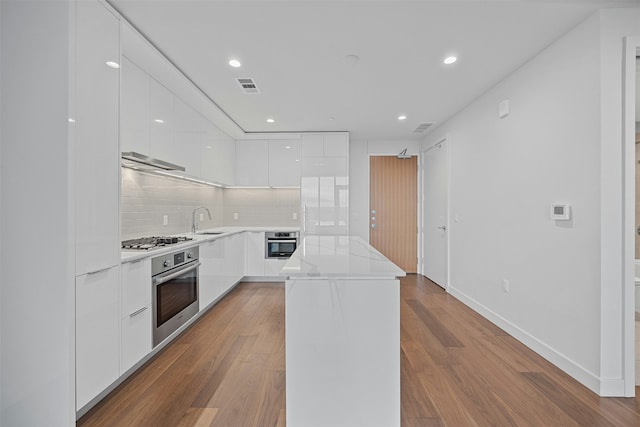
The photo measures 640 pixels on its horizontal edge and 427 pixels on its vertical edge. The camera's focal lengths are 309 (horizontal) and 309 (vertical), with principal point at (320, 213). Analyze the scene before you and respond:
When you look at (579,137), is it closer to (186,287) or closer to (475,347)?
(475,347)

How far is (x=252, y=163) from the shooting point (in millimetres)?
5062

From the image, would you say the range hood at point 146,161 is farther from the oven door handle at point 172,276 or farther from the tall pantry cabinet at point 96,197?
the oven door handle at point 172,276

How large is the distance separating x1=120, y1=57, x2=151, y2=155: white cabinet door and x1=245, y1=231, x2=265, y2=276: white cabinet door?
2376 millimetres

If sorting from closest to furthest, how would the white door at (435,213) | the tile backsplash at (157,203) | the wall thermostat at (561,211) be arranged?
the wall thermostat at (561,211) < the tile backsplash at (157,203) < the white door at (435,213)

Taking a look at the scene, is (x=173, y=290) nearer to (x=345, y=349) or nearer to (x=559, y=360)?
(x=345, y=349)

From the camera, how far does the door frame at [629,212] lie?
1.87 metres

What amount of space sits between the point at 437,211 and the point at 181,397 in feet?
13.6

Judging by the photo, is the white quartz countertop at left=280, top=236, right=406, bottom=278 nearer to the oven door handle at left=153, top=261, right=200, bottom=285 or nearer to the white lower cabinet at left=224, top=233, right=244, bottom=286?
the oven door handle at left=153, top=261, right=200, bottom=285

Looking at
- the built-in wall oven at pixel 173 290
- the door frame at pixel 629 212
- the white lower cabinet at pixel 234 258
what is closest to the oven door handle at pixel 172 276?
the built-in wall oven at pixel 173 290

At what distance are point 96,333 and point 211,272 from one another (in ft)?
5.66

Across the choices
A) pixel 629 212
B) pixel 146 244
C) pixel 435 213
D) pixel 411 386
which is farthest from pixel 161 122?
pixel 435 213

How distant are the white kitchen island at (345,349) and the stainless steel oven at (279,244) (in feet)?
10.6

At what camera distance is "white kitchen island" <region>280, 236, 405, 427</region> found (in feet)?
4.97

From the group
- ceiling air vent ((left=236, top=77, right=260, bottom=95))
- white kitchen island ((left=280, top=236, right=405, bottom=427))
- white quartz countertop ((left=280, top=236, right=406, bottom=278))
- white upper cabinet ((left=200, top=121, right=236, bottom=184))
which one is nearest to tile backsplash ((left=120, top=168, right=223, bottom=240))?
white upper cabinet ((left=200, top=121, right=236, bottom=184))
